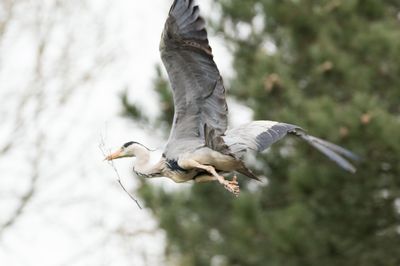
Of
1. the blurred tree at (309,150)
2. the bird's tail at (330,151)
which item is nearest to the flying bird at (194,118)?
the bird's tail at (330,151)

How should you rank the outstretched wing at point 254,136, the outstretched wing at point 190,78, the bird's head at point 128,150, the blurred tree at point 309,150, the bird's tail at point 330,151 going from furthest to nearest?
the blurred tree at point 309,150
the bird's tail at point 330,151
the bird's head at point 128,150
the outstretched wing at point 254,136
the outstretched wing at point 190,78

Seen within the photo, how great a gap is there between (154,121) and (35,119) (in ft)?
10.5

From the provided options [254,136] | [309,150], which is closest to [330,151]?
[254,136]

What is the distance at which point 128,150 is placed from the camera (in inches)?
285

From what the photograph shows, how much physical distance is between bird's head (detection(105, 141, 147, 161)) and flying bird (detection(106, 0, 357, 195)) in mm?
41

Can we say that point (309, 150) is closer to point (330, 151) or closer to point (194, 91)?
point (330, 151)

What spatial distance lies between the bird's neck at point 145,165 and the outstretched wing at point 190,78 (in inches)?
4.6

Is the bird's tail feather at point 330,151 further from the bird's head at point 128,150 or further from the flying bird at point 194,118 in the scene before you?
the bird's head at point 128,150

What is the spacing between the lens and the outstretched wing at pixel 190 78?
6.65 meters

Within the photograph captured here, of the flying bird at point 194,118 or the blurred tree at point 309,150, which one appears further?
the blurred tree at point 309,150

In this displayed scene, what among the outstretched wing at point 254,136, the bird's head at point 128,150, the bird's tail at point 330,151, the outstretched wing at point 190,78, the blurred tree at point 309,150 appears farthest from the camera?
the blurred tree at point 309,150

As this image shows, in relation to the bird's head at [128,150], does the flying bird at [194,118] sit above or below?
above

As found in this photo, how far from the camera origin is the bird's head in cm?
716

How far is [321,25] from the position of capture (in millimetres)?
12867
